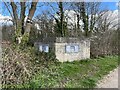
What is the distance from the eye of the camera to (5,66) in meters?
6.96

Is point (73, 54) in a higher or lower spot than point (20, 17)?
lower

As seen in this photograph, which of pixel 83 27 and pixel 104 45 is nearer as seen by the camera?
pixel 104 45

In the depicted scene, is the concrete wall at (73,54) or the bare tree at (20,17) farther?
the concrete wall at (73,54)

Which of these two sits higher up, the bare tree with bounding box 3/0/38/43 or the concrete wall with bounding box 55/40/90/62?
the bare tree with bounding box 3/0/38/43

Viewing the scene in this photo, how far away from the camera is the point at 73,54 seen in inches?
687

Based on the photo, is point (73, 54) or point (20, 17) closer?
point (20, 17)

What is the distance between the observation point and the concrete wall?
16.7 metres

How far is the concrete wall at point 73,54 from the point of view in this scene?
16719 millimetres

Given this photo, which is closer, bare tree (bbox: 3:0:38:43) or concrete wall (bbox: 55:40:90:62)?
bare tree (bbox: 3:0:38:43)

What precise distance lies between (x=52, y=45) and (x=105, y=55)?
24.0ft

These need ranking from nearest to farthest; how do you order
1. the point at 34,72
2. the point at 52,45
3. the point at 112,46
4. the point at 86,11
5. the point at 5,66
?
the point at 5,66
the point at 34,72
the point at 52,45
the point at 112,46
the point at 86,11

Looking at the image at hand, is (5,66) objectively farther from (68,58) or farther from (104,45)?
(104,45)

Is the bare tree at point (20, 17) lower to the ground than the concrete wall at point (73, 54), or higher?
higher

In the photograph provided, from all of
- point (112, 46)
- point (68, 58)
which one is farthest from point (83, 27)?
point (68, 58)
